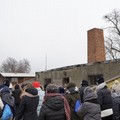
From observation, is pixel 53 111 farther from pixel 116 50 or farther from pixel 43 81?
pixel 116 50

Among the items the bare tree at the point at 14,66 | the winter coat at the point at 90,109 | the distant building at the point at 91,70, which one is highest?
the bare tree at the point at 14,66

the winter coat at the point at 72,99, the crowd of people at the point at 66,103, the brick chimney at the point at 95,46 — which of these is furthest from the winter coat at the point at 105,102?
the brick chimney at the point at 95,46

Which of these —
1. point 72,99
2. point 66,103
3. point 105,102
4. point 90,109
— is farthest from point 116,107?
point 66,103

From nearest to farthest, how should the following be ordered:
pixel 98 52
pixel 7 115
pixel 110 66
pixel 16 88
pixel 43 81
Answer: pixel 7 115 < pixel 16 88 < pixel 110 66 < pixel 98 52 < pixel 43 81

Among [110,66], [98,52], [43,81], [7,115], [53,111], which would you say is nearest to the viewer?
[53,111]

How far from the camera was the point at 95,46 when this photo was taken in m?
22.2

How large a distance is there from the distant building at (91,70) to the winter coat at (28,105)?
977 cm

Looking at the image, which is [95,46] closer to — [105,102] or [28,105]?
[105,102]

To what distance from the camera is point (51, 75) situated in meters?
22.4

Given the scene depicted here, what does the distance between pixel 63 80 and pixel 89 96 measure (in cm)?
1459

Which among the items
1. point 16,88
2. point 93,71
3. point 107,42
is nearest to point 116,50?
point 107,42

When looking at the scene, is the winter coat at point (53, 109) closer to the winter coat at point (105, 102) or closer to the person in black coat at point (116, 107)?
the person in black coat at point (116, 107)

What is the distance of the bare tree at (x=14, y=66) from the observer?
7756 centimetres

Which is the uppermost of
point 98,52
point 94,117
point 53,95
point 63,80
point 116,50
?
point 116,50
